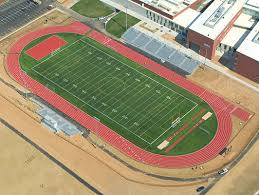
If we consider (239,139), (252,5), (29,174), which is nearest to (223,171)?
(239,139)

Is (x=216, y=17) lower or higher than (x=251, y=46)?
higher

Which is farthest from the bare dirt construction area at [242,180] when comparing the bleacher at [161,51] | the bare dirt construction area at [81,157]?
the bleacher at [161,51]

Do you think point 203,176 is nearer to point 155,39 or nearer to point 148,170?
point 148,170

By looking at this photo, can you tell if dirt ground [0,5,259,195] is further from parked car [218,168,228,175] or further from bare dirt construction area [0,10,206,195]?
parked car [218,168,228,175]

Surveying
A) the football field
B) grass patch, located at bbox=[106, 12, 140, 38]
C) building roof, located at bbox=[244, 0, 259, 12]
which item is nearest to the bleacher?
grass patch, located at bbox=[106, 12, 140, 38]

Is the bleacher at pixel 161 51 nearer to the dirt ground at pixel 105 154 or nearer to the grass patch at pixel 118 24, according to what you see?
the dirt ground at pixel 105 154

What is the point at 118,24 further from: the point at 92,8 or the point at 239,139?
the point at 239,139
